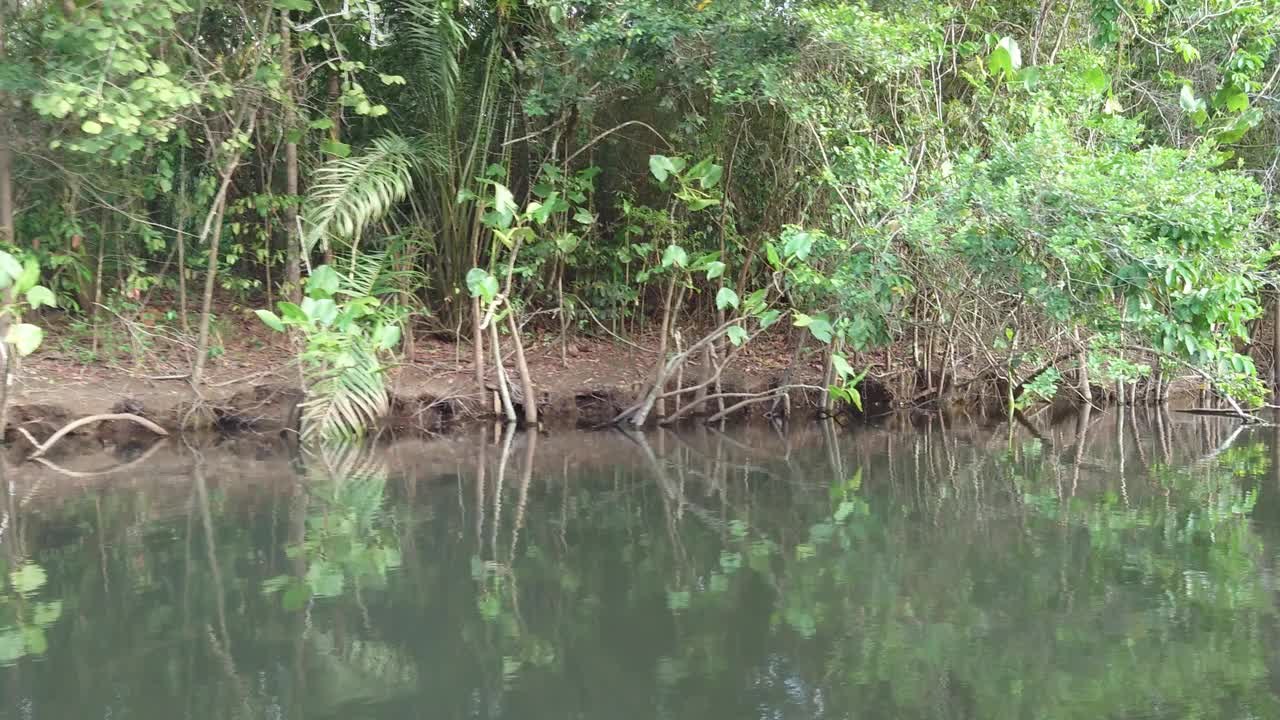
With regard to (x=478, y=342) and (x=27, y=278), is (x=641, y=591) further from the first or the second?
(x=478, y=342)

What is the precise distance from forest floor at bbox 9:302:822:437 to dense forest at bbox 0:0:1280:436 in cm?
23

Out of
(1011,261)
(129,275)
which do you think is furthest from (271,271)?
(1011,261)

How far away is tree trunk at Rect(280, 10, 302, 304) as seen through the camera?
30.4 ft

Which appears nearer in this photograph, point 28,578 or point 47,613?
point 47,613

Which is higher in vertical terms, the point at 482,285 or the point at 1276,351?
the point at 482,285

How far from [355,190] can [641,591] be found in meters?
5.64

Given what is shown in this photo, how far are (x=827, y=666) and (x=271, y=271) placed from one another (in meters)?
9.38

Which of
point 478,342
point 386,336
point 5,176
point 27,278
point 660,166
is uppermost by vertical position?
point 660,166

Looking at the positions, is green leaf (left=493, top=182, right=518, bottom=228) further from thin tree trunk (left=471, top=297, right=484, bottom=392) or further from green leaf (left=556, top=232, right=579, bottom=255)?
green leaf (left=556, top=232, right=579, bottom=255)

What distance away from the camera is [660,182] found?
985cm

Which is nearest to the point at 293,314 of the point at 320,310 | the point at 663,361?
the point at 320,310

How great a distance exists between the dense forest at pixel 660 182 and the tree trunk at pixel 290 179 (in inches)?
1.6

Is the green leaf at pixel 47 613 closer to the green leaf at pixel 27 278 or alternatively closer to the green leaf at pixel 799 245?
the green leaf at pixel 27 278

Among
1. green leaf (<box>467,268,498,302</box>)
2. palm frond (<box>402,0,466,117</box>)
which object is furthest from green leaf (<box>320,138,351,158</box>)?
green leaf (<box>467,268,498,302</box>)
